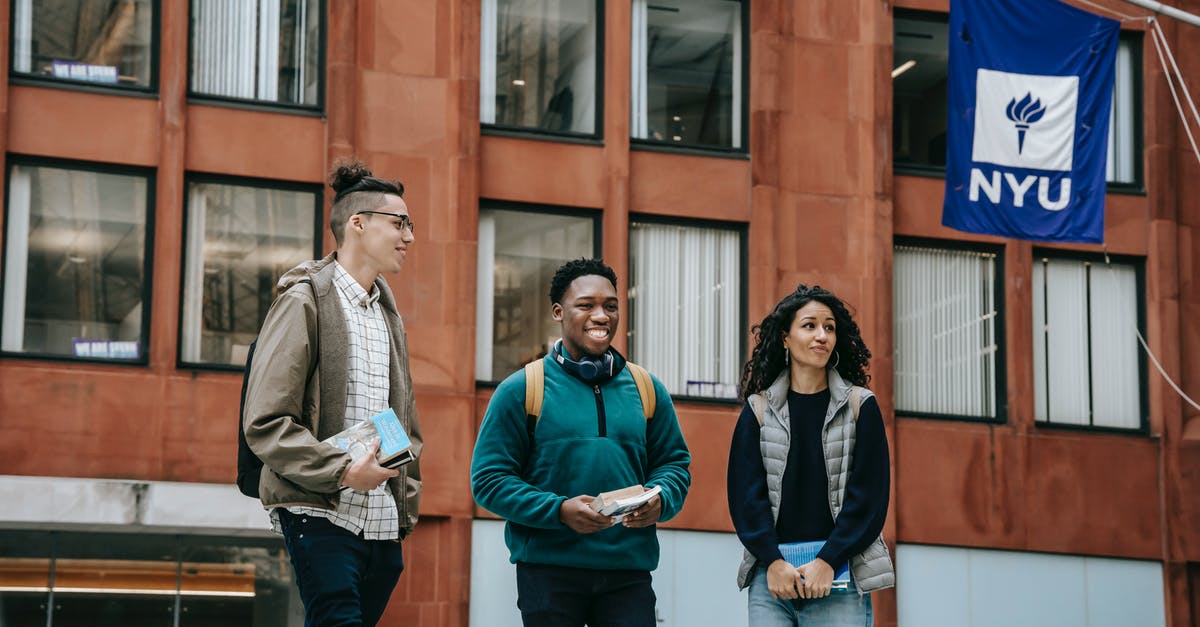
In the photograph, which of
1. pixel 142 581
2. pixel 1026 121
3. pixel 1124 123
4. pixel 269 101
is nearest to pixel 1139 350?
pixel 1124 123

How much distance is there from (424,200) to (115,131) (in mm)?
3669

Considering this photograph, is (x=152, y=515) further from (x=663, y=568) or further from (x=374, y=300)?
(x=374, y=300)

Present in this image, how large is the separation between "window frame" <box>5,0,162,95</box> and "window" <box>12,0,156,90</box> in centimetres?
2

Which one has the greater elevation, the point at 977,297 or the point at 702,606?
the point at 977,297

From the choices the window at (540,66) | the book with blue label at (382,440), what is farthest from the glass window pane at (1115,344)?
the book with blue label at (382,440)

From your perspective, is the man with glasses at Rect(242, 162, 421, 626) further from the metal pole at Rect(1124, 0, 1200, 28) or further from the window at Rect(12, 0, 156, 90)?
the window at Rect(12, 0, 156, 90)

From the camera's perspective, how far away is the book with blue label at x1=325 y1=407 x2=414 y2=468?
7113mm

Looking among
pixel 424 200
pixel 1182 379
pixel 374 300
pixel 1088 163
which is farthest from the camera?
pixel 1182 379

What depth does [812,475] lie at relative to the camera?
8695 mm

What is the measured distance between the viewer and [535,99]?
22.3 meters

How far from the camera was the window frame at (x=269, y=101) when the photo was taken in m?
20.9

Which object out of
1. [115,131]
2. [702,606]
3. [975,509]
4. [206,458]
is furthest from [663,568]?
[115,131]

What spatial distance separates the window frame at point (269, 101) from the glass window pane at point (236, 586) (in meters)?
5.11

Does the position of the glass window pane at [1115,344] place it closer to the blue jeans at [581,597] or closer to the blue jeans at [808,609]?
the blue jeans at [808,609]
